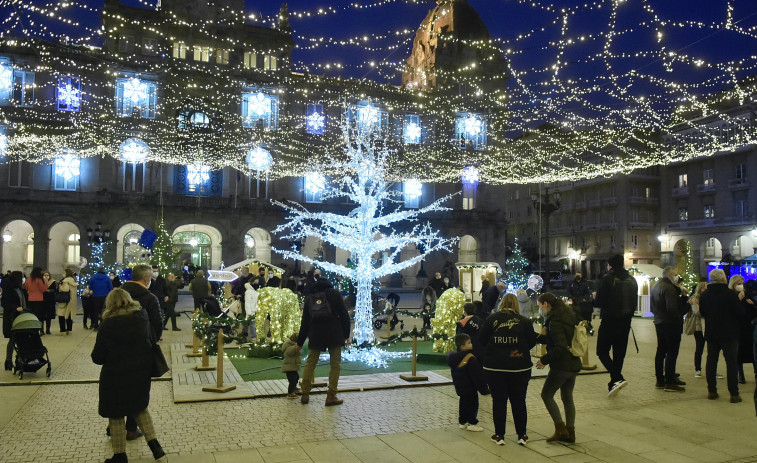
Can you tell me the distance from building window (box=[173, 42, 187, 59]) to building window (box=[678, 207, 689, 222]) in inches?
1739

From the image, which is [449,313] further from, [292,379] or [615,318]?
[292,379]

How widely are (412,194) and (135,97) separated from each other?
20.1 meters

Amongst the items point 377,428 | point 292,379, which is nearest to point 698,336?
point 377,428

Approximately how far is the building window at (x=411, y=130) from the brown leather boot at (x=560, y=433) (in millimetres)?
38096

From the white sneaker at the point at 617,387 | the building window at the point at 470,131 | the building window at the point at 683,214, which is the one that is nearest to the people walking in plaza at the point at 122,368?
the white sneaker at the point at 617,387

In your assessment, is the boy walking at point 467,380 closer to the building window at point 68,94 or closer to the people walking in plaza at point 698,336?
the people walking in plaza at point 698,336

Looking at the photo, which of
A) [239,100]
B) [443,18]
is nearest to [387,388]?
[239,100]

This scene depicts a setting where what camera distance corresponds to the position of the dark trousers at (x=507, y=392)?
6.66 metres

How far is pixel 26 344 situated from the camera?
10609mm

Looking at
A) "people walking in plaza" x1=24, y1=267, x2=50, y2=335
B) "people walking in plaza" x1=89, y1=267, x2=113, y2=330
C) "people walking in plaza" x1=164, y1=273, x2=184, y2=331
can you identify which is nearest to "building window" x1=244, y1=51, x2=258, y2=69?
"people walking in plaza" x1=164, y1=273, x2=184, y2=331

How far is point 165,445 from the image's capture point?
6797 millimetres

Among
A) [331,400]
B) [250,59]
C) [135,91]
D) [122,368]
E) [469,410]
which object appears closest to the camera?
[122,368]

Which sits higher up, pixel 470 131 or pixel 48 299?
pixel 470 131

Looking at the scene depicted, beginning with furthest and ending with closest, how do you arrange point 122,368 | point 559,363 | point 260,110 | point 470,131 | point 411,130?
point 470,131 → point 411,130 → point 260,110 → point 559,363 → point 122,368
